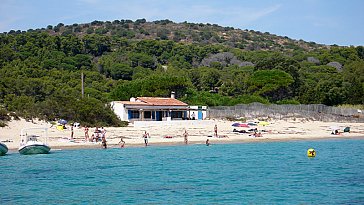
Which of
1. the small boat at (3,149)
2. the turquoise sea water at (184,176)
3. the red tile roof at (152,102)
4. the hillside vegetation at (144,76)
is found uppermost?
the hillside vegetation at (144,76)

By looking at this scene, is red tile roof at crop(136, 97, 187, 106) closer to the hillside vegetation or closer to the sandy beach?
the hillside vegetation

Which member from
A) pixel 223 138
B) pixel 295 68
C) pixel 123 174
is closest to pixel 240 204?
pixel 123 174

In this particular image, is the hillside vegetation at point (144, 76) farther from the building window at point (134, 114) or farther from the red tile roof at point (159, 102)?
the red tile roof at point (159, 102)

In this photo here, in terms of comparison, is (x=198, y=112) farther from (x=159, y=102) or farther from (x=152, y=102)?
(x=152, y=102)

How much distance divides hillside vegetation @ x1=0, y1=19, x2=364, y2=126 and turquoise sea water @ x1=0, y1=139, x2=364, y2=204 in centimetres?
1357

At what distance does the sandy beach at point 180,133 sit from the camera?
40.2 metres

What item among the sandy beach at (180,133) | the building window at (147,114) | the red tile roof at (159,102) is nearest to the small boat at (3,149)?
the sandy beach at (180,133)

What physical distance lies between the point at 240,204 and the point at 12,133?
85.5 feet

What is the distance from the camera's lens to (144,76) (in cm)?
8706

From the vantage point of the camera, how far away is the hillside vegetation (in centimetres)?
5150

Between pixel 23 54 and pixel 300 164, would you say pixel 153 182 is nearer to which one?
pixel 300 164

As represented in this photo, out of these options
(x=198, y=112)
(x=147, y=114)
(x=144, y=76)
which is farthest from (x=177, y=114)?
(x=144, y=76)

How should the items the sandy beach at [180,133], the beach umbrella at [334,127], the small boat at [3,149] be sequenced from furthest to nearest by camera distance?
the beach umbrella at [334,127], the sandy beach at [180,133], the small boat at [3,149]

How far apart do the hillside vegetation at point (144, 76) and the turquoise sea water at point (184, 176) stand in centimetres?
1357
